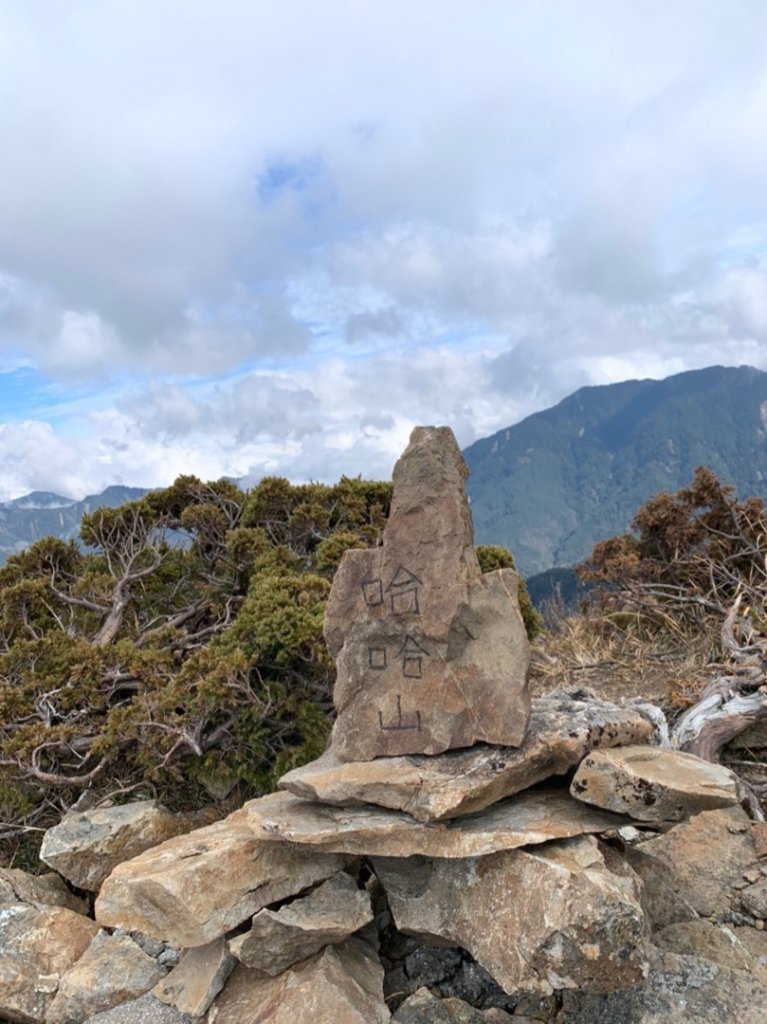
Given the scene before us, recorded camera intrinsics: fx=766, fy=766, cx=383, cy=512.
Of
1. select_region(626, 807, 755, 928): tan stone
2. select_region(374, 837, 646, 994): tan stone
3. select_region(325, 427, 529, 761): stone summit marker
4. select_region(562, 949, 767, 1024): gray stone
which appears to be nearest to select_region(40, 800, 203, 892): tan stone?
select_region(325, 427, 529, 761): stone summit marker

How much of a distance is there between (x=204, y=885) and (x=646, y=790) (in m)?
3.41

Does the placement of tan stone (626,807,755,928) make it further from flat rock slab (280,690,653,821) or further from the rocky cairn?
flat rock slab (280,690,653,821)

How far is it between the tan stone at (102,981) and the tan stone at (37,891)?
1094 mm

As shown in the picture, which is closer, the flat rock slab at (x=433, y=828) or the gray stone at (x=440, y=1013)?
the gray stone at (x=440, y=1013)

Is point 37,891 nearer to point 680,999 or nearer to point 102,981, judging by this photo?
point 102,981

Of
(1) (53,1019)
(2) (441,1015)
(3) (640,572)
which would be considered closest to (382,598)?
(2) (441,1015)

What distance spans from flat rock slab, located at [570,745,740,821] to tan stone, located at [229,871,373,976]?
1954 mm

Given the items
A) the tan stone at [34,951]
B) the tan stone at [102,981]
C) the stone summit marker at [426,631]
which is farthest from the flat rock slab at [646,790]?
the tan stone at [34,951]

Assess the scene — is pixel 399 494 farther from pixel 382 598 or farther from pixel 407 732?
pixel 407 732

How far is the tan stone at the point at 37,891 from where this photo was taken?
751cm

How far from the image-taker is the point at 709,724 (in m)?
8.98

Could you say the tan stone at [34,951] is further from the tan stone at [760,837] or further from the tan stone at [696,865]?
the tan stone at [760,837]

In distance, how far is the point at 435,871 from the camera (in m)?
6.04

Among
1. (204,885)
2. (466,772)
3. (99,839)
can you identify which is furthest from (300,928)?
(99,839)
